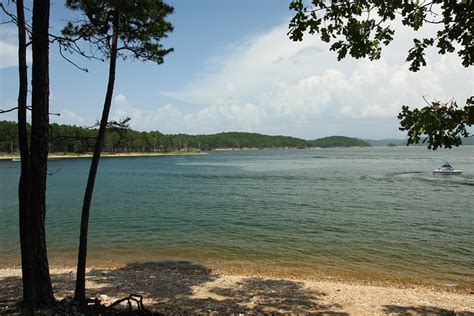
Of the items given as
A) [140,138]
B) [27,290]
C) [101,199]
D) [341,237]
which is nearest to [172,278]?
[27,290]

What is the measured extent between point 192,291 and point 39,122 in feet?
26.8

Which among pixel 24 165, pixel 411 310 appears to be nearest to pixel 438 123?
pixel 24 165

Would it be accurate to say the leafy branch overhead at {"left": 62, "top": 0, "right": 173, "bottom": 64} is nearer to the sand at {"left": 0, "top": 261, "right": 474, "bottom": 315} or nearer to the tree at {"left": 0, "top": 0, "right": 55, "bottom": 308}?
the tree at {"left": 0, "top": 0, "right": 55, "bottom": 308}

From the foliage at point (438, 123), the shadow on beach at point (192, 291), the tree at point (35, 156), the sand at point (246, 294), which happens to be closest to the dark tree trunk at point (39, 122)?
the tree at point (35, 156)

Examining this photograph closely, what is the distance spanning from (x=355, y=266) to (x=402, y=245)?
5658mm

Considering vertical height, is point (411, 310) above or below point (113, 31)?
below

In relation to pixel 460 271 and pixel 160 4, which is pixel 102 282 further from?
pixel 460 271

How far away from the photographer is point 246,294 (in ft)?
41.8

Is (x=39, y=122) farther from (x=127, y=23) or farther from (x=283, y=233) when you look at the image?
(x=283, y=233)

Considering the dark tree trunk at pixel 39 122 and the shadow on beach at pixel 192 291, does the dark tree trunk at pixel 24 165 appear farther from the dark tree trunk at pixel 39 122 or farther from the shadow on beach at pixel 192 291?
the shadow on beach at pixel 192 291

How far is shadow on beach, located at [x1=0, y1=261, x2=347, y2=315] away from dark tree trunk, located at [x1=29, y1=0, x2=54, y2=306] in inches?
90.6

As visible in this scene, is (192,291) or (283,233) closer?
(192,291)

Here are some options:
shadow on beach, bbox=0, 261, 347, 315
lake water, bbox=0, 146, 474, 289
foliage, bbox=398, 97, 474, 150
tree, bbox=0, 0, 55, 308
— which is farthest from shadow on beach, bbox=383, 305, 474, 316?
tree, bbox=0, 0, 55, 308

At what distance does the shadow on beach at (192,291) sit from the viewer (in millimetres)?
11070
